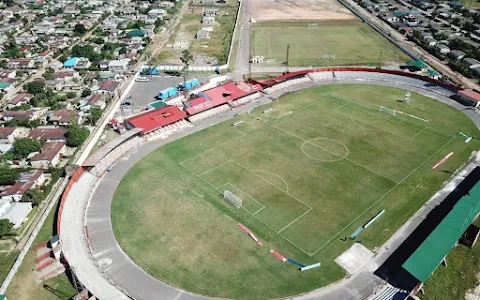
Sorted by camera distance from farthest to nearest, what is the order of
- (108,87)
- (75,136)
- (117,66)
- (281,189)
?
1. (117,66)
2. (108,87)
3. (75,136)
4. (281,189)

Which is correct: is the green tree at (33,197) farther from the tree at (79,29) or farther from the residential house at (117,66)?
the tree at (79,29)

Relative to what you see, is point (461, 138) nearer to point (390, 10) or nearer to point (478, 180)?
point (478, 180)

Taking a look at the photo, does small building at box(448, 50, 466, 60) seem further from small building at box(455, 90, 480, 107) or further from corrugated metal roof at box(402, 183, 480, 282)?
corrugated metal roof at box(402, 183, 480, 282)

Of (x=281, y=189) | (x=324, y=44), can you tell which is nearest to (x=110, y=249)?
(x=281, y=189)

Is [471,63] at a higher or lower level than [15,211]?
higher

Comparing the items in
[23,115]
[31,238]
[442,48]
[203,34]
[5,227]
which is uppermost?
[442,48]

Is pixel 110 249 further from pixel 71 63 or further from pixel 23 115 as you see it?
pixel 71 63

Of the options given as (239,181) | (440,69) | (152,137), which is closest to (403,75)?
(440,69)
